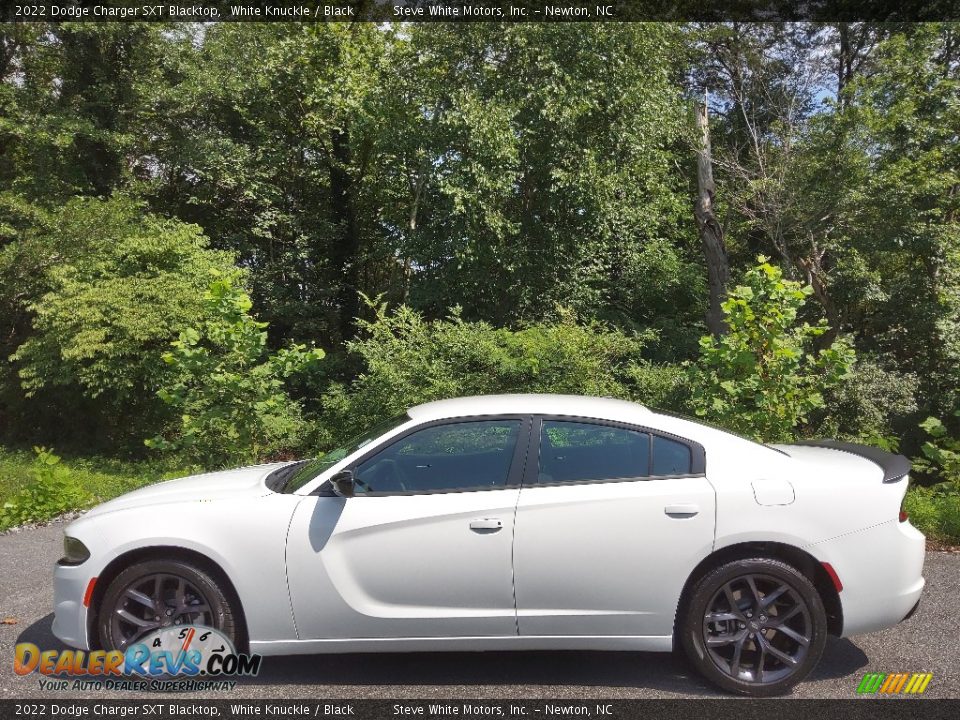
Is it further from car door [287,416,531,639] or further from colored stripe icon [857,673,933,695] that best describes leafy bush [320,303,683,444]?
colored stripe icon [857,673,933,695]

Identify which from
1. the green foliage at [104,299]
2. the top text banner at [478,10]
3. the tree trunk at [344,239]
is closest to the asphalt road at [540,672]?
the green foliage at [104,299]

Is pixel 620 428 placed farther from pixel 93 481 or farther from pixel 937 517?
pixel 93 481

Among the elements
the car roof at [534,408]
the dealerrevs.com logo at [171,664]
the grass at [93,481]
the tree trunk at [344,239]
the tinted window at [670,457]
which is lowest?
the grass at [93,481]

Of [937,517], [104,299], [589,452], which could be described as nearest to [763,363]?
[937,517]

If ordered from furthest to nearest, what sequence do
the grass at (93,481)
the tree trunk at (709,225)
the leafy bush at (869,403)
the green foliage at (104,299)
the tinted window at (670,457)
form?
the tree trunk at (709,225) → the green foliage at (104,299) → the leafy bush at (869,403) → the grass at (93,481) → the tinted window at (670,457)

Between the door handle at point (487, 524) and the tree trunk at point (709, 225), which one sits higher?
the tree trunk at point (709, 225)

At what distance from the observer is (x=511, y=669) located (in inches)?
175

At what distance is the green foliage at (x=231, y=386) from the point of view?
9.19 meters

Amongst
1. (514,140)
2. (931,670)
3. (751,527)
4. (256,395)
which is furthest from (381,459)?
(514,140)

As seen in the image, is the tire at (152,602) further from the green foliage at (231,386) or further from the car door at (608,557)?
the green foliage at (231,386)

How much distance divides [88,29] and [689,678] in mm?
16862

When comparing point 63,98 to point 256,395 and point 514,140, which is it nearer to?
point 514,140

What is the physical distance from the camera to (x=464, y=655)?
466 centimetres

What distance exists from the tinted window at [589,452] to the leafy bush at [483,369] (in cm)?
586
